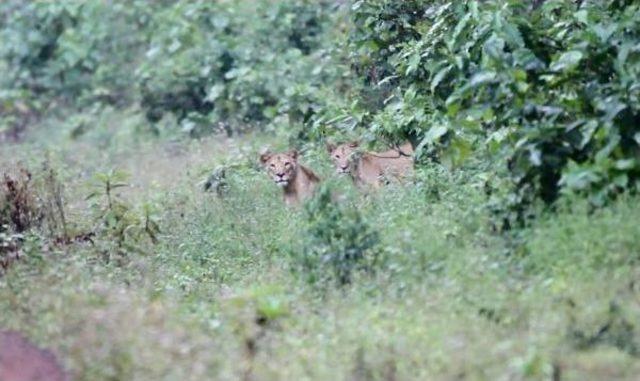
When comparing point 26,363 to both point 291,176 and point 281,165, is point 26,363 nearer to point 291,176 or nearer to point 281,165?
point 291,176

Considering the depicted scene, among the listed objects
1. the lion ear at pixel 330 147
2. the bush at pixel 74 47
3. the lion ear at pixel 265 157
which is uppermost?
the lion ear at pixel 330 147

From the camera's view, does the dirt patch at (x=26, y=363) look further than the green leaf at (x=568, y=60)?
No

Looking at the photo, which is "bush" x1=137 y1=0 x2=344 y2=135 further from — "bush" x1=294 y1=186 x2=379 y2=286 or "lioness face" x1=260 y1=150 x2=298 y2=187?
"bush" x1=294 y1=186 x2=379 y2=286

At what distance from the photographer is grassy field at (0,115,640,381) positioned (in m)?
7.21

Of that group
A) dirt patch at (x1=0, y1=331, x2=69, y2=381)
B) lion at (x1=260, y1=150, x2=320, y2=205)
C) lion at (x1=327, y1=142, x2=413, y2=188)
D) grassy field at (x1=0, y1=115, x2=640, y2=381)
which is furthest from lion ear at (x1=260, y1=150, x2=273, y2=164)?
dirt patch at (x1=0, y1=331, x2=69, y2=381)

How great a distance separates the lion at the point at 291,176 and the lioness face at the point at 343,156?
0.85ft

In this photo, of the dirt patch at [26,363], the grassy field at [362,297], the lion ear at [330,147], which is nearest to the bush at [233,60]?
the lion ear at [330,147]

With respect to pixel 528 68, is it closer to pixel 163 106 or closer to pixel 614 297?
pixel 614 297

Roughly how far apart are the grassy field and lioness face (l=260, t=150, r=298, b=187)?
1372mm

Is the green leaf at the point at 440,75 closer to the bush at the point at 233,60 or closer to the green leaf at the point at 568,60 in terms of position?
the green leaf at the point at 568,60

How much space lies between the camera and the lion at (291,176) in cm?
1225

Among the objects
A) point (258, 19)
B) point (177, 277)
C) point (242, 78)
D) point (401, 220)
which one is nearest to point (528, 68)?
point (401, 220)

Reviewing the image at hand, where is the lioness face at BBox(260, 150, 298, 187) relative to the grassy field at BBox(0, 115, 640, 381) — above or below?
below

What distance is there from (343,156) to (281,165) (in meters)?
0.59
